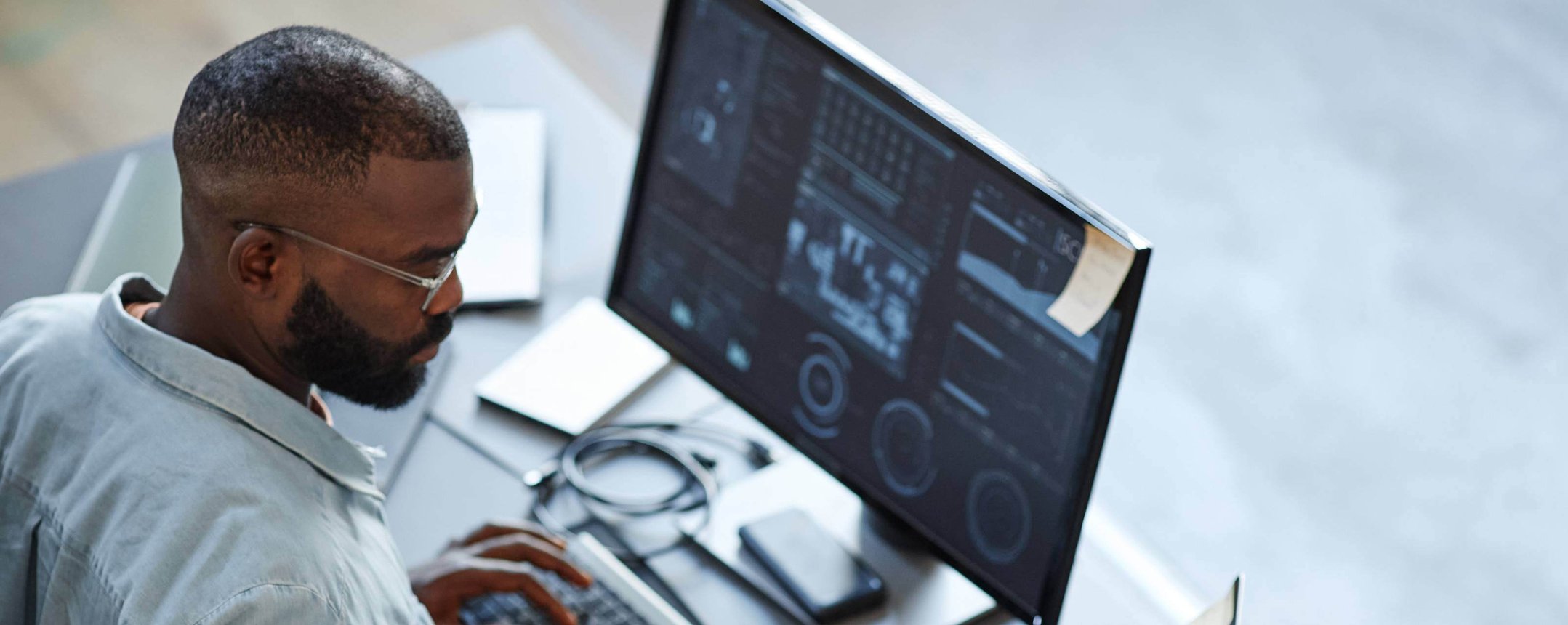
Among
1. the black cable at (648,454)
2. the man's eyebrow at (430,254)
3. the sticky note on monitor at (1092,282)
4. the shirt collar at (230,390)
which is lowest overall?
the shirt collar at (230,390)

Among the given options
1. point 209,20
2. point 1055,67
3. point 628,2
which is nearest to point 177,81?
point 209,20

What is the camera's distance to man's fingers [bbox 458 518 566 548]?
55.9 inches

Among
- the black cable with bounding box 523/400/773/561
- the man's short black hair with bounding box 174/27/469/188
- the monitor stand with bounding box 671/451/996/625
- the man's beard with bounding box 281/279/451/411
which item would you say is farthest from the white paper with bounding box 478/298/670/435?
→ the man's short black hair with bounding box 174/27/469/188

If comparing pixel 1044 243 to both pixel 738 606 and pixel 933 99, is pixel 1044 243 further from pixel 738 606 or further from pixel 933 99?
pixel 738 606

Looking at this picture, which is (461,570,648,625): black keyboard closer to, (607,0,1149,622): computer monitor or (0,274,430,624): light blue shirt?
(0,274,430,624): light blue shirt

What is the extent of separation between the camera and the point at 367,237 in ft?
3.70

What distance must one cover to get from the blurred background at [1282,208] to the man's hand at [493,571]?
46.1 inches

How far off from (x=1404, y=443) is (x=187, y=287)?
240 cm

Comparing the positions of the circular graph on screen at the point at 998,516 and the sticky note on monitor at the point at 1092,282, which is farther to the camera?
the circular graph on screen at the point at 998,516

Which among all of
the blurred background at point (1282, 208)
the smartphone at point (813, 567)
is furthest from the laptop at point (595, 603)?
Answer: the blurred background at point (1282, 208)

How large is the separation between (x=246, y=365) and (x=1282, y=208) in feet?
9.23

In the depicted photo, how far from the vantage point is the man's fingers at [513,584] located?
4.42 feet

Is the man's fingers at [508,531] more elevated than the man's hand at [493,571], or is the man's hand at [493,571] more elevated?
the man's fingers at [508,531]

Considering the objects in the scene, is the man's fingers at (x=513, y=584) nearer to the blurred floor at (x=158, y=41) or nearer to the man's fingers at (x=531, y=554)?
the man's fingers at (x=531, y=554)
